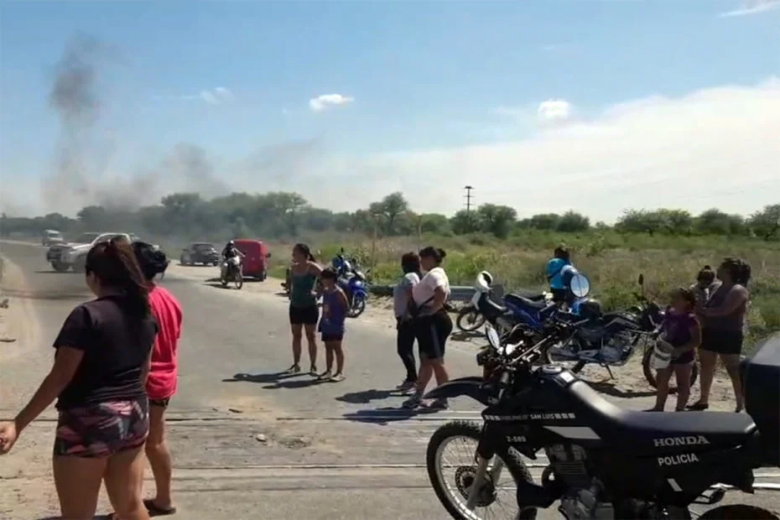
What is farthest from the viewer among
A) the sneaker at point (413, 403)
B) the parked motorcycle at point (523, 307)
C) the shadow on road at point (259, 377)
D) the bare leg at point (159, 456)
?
the parked motorcycle at point (523, 307)

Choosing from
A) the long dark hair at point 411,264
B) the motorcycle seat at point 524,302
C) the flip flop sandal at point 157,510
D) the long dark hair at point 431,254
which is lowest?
the flip flop sandal at point 157,510

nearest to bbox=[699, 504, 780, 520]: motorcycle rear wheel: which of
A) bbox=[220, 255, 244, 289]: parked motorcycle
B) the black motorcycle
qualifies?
the black motorcycle

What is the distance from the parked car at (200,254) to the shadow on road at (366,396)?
3459cm

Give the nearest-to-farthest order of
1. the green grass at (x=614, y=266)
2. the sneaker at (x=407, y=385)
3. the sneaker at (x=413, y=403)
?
the sneaker at (x=413, y=403) → the sneaker at (x=407, y=385) → the green grass at (x=614, y=266)

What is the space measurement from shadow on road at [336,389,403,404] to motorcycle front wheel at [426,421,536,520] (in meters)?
4.00

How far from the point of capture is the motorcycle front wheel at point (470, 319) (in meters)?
16.3

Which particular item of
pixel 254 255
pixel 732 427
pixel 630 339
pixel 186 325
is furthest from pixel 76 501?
pixel 254 255

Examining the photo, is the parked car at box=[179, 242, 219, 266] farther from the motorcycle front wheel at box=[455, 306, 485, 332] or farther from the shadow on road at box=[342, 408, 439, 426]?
the shadow on road at box=[342, 408, 439, 426]

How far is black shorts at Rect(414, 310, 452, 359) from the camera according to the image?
8.86 meters

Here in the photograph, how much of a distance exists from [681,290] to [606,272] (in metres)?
16.8

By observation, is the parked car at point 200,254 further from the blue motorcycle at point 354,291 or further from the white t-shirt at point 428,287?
the white t-shirt at point 428,287

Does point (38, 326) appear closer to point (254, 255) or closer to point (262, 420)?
point (262, 420)

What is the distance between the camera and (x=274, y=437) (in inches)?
300

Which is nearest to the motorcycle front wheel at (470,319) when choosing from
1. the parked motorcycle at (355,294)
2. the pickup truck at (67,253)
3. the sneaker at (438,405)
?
the parked motorcycle at (355,294)
